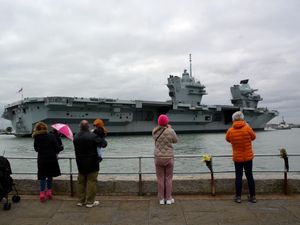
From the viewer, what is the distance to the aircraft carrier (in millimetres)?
43750

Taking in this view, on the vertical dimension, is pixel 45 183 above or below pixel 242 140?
below

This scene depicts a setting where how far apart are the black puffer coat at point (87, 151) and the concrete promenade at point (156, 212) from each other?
592mm

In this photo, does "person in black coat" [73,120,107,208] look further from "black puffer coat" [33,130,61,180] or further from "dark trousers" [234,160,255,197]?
"dark trousers" [234,160,255,197]

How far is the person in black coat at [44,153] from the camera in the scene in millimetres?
4922

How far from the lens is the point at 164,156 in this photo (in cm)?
468

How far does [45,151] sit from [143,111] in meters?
49.9

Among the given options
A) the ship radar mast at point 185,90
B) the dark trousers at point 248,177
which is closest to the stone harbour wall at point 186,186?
the dark trousers at point 248,177

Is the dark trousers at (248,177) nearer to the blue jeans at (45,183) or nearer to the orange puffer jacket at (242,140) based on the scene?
the orange puffer jacket at (242,140)

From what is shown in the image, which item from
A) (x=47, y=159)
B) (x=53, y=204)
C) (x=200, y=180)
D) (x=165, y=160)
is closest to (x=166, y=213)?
(x=165, y=160)

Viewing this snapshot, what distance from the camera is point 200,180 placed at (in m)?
5.34

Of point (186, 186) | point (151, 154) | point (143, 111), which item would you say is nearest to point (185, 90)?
point (143, 111)

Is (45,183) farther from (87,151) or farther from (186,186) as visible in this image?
(186,186)

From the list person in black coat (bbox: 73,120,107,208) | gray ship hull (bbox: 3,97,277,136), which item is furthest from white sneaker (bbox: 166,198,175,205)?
gray ship hull (bbox: 3,97,277,136)

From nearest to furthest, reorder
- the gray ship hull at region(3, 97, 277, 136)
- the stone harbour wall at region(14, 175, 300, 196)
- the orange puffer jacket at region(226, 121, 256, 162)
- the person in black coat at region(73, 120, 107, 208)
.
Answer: the person in black coat at region(73, 120, 107, 208) < the orange puffer jacket at region(226, 121, 256, 162) < the stone harbour wall at region(14, 175, 300, 196) < the gray ship hull at region(3, 97, 277, 136)
